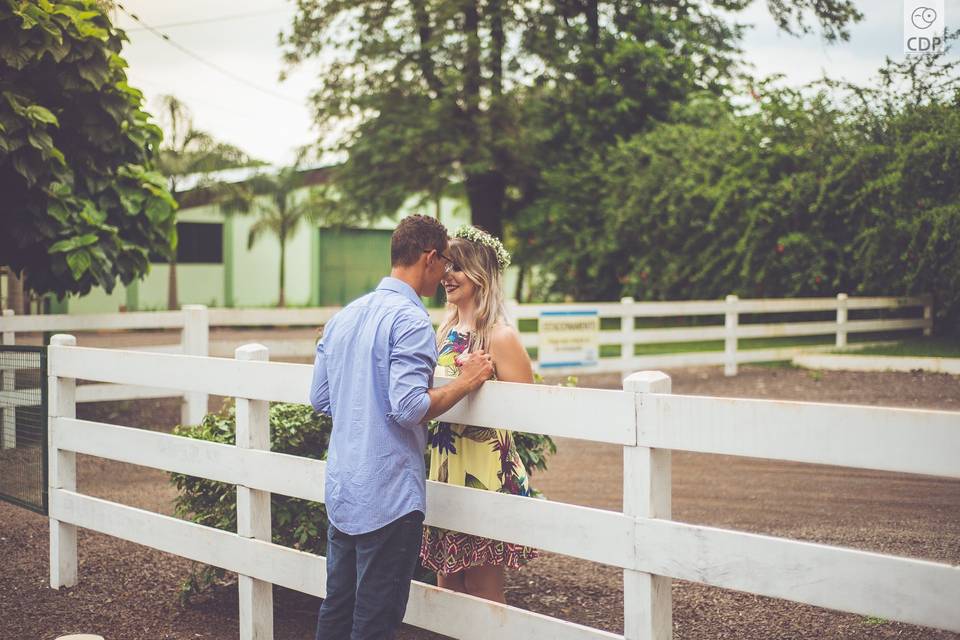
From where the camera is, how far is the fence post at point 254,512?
4.43 meters

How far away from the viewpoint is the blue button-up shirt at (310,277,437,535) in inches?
128

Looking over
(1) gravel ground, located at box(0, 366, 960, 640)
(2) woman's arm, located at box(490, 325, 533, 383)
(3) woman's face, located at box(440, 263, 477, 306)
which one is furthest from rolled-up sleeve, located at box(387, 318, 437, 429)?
(1) gravel ground, located at box(0, 366, 960, 640)

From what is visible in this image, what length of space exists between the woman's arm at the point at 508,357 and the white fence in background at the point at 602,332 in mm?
6265

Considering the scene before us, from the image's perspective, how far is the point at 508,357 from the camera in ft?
12.7

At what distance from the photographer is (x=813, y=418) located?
109 inches

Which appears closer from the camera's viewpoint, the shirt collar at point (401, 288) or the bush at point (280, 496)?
the shirt collar at point (401, 288)

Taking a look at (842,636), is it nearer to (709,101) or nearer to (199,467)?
(199,467)

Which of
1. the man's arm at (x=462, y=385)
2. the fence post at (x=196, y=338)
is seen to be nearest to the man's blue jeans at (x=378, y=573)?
the man's arm at (x=462, y=385)

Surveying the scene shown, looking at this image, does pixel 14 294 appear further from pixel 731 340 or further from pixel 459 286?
pixel 459 286

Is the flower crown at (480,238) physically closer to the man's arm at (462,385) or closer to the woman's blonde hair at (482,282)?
the woman's blonde hair at (482,282)

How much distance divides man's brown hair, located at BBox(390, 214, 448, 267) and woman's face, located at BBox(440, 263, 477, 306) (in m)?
0.52

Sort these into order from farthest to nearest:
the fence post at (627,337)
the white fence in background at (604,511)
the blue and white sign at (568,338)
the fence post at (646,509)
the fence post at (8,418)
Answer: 1. the fence post at (627,337)
2. the blue and white sign at (568,338)
3. the fence post at (8,418)
4. the fence post at (646,509)
5. the white fence in background at (604,511)

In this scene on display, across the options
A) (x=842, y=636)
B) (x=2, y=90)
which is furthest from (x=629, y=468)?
(x=2, y=90)

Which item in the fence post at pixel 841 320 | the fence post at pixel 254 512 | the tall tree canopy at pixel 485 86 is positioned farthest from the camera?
the tall tree canopy at pixel 485 86
